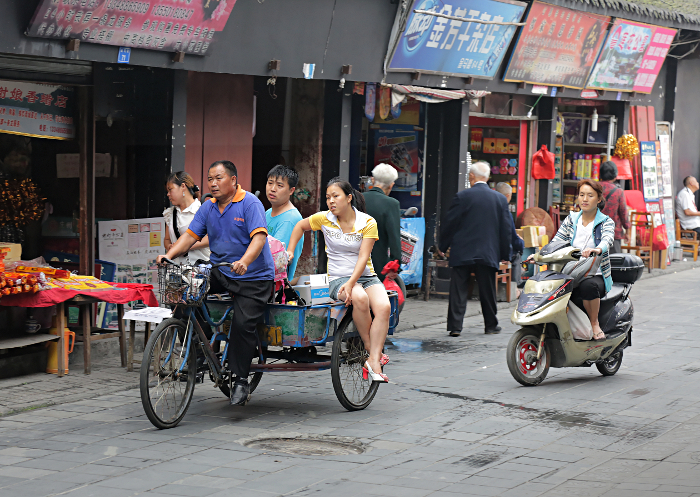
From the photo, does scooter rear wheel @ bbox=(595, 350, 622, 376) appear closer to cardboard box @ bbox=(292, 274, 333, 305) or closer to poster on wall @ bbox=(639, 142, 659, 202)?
cardboard box @ bbox=(292, 274, 333, 305)

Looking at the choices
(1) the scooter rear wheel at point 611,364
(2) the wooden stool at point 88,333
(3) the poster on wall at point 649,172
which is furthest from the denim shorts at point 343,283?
(3) the poster on wall at point 649,172

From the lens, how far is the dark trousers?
36.9 ft

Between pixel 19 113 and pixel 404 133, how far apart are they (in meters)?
6.40

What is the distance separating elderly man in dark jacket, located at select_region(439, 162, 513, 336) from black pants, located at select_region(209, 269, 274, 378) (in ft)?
15.4

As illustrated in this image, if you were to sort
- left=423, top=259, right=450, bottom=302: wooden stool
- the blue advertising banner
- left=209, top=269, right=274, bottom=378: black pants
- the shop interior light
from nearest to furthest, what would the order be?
left=209, top=269, right=274, bottom=378: black pants → the blue advertising banner → left=423, top=259, right=450, bottom=302: wooden stool → the shop interior light

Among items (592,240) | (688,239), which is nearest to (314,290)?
(592,240)

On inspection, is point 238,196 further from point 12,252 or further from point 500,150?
point 500,150

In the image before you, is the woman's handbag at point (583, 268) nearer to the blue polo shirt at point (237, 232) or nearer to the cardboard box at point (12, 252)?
the blue polo shirt at point (237, 232)

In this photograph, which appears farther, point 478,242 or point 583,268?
point 478,242

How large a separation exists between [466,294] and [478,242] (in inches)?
24.8

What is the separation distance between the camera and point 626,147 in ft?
61.7

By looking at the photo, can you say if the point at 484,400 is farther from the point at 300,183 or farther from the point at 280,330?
the point at 300,183

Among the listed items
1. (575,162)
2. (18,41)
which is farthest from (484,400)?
(575,162)

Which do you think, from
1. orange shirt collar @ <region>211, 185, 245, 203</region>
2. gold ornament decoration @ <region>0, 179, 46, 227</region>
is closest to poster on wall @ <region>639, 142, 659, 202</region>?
gold ornament decoration @ <region>0, 179, 46, 227</region>
